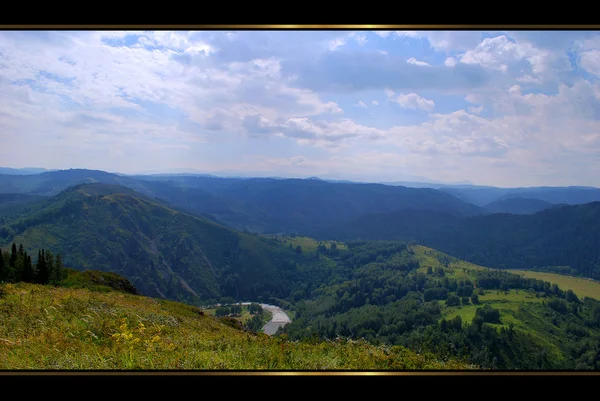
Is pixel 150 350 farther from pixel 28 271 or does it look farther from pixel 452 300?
pixel 452 300

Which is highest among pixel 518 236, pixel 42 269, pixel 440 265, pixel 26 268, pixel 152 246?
pixel 26 268

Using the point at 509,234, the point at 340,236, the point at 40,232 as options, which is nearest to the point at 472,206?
the point at 509,234

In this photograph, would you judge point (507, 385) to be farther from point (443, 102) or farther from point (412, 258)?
point (412, 258)

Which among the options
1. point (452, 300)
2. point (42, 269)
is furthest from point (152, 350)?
point (452, 300)

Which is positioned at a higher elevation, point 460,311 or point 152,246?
point 152,246

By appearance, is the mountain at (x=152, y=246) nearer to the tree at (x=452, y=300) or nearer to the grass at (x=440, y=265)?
the grass at (x=440, y=265)

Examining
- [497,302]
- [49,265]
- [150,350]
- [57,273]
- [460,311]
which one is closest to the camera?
[150,350]

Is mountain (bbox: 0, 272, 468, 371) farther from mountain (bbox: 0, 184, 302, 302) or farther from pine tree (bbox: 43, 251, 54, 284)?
mountain (bbox: 0, 184, 302, 302)
